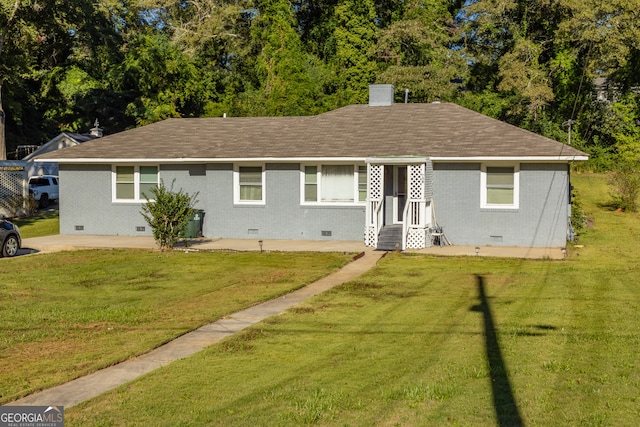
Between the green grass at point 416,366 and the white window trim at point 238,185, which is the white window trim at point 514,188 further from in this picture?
the green grass at point 416,366

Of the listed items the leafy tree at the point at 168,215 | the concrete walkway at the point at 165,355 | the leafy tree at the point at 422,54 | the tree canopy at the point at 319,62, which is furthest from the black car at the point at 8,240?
the leafy tree at the point at 422,54

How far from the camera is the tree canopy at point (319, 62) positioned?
47.8m

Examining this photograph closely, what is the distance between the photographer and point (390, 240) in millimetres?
23500

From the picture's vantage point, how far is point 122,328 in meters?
12.3

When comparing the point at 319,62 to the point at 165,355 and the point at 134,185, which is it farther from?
the point at 165,355

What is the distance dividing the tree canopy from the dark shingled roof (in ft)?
46.5

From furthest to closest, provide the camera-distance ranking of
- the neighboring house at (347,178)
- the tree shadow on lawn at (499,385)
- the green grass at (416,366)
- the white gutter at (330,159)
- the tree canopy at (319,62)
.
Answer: the tree canopy at (319,62), the neighboring house at (347,178), the white gutter at (330,159), the green grass at (416,366), the tree shadow on lawn at (499,385)

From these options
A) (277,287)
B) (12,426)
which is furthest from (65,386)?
(277,287)

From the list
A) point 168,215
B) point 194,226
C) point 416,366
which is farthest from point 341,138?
point 416,366

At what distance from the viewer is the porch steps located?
23.3m

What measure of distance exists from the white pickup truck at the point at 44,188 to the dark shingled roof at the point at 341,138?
46.2 ft

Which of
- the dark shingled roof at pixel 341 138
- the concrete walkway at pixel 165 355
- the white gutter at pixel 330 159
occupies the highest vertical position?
the dark shingled roof at pixel 341 138

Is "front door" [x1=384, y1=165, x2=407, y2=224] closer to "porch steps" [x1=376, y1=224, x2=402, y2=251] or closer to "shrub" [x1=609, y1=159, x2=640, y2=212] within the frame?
"porch steps" [x1=376, y1=224, x2=402, y2=251]

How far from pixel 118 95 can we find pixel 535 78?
31716mm
